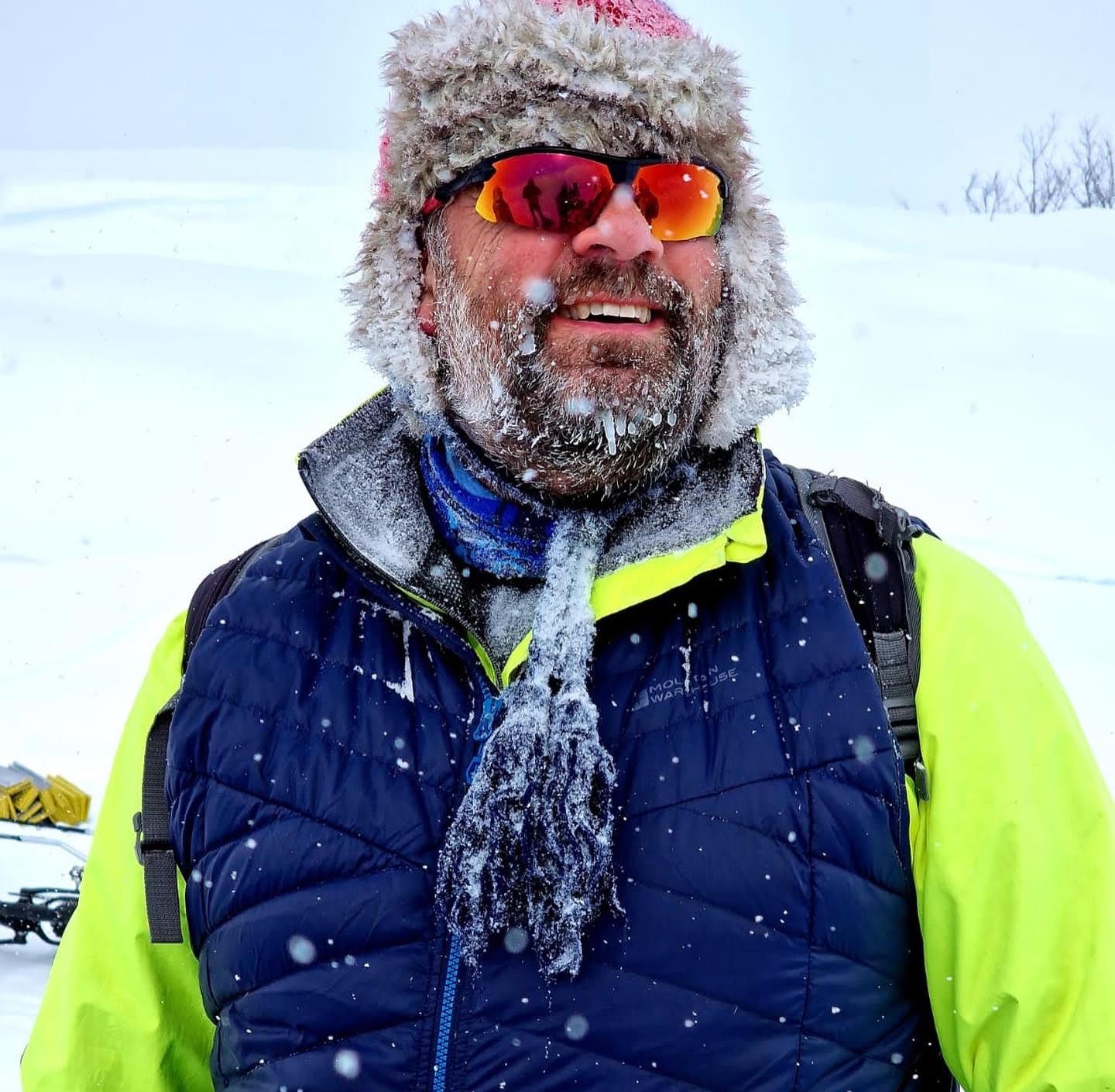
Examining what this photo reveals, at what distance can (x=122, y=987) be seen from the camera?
186cm

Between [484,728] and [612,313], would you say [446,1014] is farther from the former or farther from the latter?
[612,313]

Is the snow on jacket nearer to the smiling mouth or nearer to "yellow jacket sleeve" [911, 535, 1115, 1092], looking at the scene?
"yellow jacket sleeve" [911, 535, 1115, 1092]

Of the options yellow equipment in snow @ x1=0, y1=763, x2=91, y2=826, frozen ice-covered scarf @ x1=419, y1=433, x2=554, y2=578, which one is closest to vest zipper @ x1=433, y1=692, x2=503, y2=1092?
frozen ice-covered scarf @ x1=419, y1=433, x2=554, y2=578

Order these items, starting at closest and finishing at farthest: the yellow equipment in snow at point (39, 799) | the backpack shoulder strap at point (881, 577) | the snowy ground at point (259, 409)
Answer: the backpack shoulder strap at point (881, 577) < the yellow equipment in snow at point (39, 799) < the snowy ground at point (259, 409)

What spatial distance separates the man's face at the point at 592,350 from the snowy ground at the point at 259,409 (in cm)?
303

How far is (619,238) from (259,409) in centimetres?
1706

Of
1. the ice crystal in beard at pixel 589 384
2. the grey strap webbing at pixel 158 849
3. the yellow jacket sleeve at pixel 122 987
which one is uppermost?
the ice crystal in beard at pixel 589 384

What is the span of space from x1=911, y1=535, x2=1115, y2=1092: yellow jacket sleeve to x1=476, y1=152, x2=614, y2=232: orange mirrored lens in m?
0.82

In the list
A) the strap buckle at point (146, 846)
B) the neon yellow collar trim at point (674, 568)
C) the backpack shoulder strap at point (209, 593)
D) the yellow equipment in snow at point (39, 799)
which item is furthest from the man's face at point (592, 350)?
the yellow equipment in snow at point (39, 799)

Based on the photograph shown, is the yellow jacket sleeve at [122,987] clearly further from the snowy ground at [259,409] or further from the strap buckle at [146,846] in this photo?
the snowy ground at [259,409]

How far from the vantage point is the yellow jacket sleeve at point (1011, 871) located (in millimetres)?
1412

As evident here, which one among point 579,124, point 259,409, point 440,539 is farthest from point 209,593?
point 259,409

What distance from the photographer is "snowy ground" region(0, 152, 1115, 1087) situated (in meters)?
8.79

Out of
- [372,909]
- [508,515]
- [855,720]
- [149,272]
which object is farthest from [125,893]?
[149,272]
